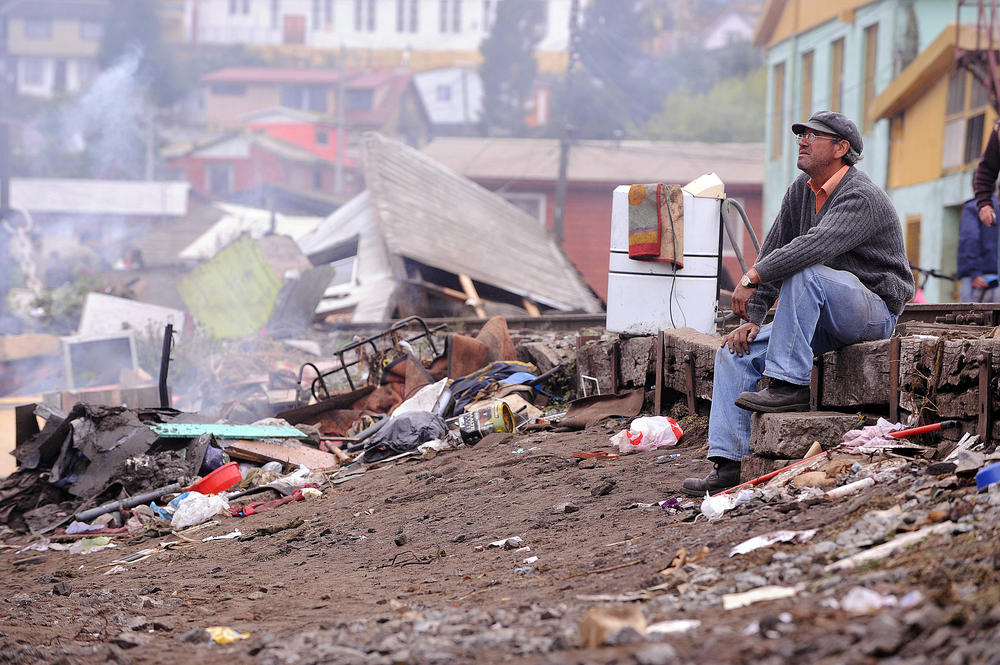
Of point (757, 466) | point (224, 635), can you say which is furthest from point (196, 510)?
point (757, 466)

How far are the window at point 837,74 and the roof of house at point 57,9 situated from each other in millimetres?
59255

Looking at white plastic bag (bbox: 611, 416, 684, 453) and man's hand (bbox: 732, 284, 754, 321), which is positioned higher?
man's hand (bbox: 732, 284, 754, 321)

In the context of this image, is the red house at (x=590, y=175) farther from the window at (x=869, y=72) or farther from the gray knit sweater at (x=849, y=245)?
the gray knit sweater at (x=849, y=245)

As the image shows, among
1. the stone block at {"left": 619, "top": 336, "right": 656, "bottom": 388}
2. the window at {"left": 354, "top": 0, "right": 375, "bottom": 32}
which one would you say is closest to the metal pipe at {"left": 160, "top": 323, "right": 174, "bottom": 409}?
the stone block at {"left": 619, "top": 336, "right": 656, "bottom": 388}

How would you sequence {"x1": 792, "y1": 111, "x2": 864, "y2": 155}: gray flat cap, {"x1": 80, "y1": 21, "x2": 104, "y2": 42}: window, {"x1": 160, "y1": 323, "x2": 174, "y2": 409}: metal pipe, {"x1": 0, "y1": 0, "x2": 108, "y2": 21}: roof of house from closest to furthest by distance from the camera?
1. {"x1": 792, "y1": 111, "x2": 864, "y2": 155}: gray flat cap
2. {"x1": 160, "y1": 323, "x2": 174, "y2": 409}: metal pipe
3. {"x1": 0, "y1": 0, "x2": 108, "y2": 21}: roof of house
4. {"x1": 80, "y1": 21, "x2": 104, "y2": 42}: window

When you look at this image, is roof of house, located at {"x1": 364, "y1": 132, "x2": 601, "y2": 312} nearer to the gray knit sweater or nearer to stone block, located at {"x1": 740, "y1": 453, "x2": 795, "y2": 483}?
the gray knit sweater

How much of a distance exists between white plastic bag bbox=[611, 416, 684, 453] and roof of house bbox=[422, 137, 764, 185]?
29.1 meters

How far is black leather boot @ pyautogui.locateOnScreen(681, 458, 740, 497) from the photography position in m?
5.41

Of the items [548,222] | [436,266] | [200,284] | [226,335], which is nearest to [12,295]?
[200,284]

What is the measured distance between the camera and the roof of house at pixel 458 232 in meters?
20.3

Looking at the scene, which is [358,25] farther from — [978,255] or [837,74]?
[978,255]

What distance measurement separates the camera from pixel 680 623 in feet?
10.8

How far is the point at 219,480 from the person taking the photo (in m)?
8.91

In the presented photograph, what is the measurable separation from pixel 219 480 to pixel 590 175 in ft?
95.8
